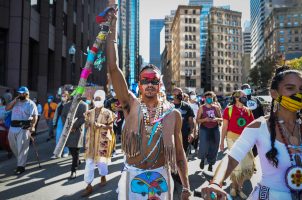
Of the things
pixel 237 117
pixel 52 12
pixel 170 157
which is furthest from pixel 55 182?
pixel 52 12

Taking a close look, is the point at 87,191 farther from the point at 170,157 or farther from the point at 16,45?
the point at 16,45

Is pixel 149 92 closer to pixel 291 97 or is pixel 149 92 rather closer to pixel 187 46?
pixel 291 97

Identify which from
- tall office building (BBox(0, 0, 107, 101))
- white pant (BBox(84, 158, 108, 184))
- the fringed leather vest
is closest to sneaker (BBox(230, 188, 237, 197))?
white pant (BBox(84, 158, 108, 184))

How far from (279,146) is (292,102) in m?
0.36

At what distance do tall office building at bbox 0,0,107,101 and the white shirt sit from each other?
58.7 ft

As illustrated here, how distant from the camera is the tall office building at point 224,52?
12700 centimetres

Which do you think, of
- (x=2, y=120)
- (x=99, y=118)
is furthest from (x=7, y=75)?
(x=99, y=118)

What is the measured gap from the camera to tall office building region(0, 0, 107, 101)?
20.1 m

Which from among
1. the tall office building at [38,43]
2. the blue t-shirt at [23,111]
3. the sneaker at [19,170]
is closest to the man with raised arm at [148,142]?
the sneaker at [19,170]

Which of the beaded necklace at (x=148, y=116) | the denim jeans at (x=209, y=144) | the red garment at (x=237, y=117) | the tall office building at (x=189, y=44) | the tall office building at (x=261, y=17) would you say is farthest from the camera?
the tall office building at (x=261, y=17)

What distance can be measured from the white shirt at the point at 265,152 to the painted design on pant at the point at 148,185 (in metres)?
0.81

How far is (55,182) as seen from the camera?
743cm

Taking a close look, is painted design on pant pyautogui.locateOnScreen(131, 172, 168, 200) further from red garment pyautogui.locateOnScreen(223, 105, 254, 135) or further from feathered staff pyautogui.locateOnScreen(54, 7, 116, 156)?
red garment pyautogui.locateOnScreen(223, 105, 254, 135)

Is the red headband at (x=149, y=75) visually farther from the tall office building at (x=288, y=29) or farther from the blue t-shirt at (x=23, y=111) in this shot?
the tall office building at (x=288, y=29)
